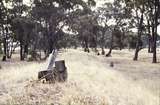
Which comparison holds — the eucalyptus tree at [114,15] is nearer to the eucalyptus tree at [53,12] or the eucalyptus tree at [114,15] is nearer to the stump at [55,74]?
the eucalyptus tree at [53,12]

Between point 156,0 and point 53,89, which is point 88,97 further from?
point 156,0

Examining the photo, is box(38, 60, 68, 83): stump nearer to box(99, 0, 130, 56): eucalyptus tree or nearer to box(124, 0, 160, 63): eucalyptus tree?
box(124, 0, 160, 63): eucalyptus tree

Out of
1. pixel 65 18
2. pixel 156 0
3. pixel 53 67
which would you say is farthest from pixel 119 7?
pixel 53 67

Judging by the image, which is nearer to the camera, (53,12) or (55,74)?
(55,74)

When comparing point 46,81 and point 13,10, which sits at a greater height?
point 13,10

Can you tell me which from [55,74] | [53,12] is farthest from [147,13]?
[55,74]

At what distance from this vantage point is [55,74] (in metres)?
11.3

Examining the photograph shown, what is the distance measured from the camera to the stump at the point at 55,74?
35.9 feet

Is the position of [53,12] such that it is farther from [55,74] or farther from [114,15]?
[55,74]

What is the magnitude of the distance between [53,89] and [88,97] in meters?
1.12

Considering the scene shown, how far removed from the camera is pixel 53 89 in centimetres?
970

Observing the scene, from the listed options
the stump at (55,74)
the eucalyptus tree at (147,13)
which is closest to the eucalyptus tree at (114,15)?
the eucalyptus tree at (147,13)

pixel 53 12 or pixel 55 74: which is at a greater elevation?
pixel 53 12

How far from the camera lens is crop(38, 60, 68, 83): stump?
11.0 m
